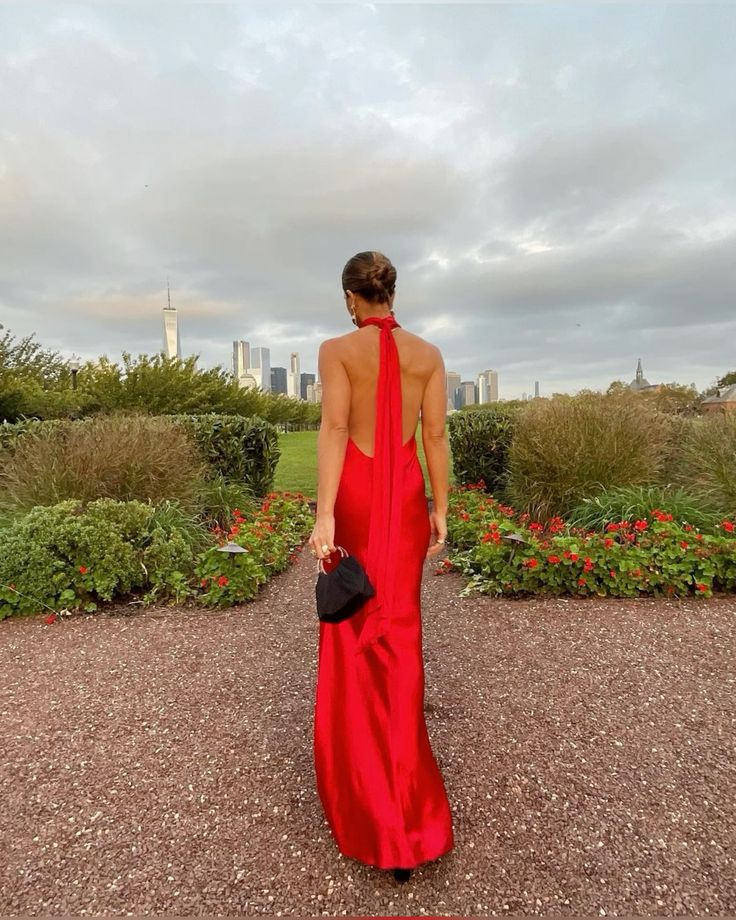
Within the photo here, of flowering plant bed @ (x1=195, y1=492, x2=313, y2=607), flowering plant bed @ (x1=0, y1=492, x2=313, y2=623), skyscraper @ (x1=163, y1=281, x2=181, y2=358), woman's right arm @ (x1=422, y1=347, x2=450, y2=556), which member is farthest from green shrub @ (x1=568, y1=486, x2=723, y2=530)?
skyscraper @ (x1=163, y1=281, x2=181, y2=358)

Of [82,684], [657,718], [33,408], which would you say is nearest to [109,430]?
[82,684]

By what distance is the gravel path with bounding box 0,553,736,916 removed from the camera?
1.97m

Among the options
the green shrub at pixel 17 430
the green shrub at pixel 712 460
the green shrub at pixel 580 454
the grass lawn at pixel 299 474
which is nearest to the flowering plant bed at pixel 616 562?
the green shrub at pixel 712 460

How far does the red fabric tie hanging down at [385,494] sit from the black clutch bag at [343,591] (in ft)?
0.23

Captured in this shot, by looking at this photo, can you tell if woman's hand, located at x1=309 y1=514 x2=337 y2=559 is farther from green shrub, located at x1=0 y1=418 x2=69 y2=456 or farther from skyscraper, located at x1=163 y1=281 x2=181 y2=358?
skyscraper, located at x1=163 y1=281 x2=181 y2=358

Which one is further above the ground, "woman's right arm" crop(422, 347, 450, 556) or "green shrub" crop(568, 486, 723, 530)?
"woman's right arm" crop(422, 347, 450, 556)

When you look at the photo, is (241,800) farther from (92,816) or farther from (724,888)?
(724,888)

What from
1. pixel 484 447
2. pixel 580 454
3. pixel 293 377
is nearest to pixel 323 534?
pixel 580 454

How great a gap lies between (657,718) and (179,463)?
→ 5.43 meters

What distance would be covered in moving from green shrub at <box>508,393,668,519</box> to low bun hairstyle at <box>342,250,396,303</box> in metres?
5.24

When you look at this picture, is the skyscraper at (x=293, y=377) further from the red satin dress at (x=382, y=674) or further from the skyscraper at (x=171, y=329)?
the red satin dress at (x=382, y=674)

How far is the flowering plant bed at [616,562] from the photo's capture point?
479 cm

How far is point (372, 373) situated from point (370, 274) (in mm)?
374

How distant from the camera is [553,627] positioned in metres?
4.29
